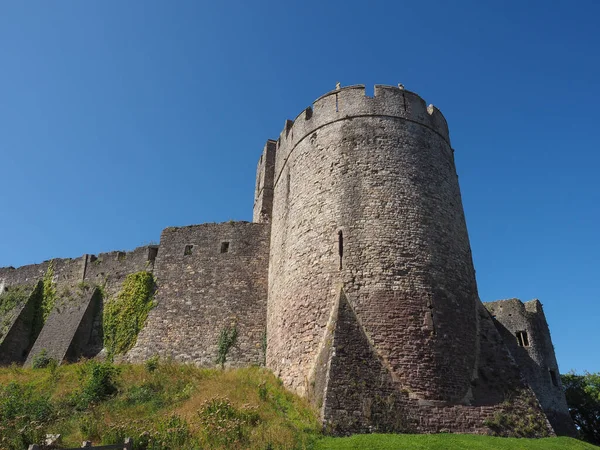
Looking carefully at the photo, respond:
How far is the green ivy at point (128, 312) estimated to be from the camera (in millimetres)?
19828

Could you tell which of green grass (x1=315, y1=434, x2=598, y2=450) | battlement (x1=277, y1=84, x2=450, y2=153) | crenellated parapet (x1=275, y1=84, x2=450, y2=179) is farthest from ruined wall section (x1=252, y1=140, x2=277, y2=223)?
green grass (x1=315, y1=434, x2=598, y2=450)

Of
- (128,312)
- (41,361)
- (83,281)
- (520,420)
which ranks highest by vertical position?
(83,281)

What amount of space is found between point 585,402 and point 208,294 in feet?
86.2

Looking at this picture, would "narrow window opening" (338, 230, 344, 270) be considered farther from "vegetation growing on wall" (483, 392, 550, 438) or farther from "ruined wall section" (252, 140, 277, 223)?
"ruined wall section" (252, 140, 277, 223)

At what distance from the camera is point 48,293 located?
2412 centimetres

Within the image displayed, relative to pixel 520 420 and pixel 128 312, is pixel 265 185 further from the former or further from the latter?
pixel 520 420

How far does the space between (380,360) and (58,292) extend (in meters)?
18.8

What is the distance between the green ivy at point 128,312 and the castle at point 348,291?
45cm

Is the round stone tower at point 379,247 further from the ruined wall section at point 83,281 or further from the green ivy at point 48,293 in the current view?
the green ivy at point 48,293

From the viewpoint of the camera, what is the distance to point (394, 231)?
44.2 feet

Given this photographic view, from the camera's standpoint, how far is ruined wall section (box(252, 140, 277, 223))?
21.1 m

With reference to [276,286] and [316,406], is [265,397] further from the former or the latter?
[276,286]

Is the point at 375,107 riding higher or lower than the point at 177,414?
higher

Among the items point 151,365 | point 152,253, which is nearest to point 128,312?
point 152,253
